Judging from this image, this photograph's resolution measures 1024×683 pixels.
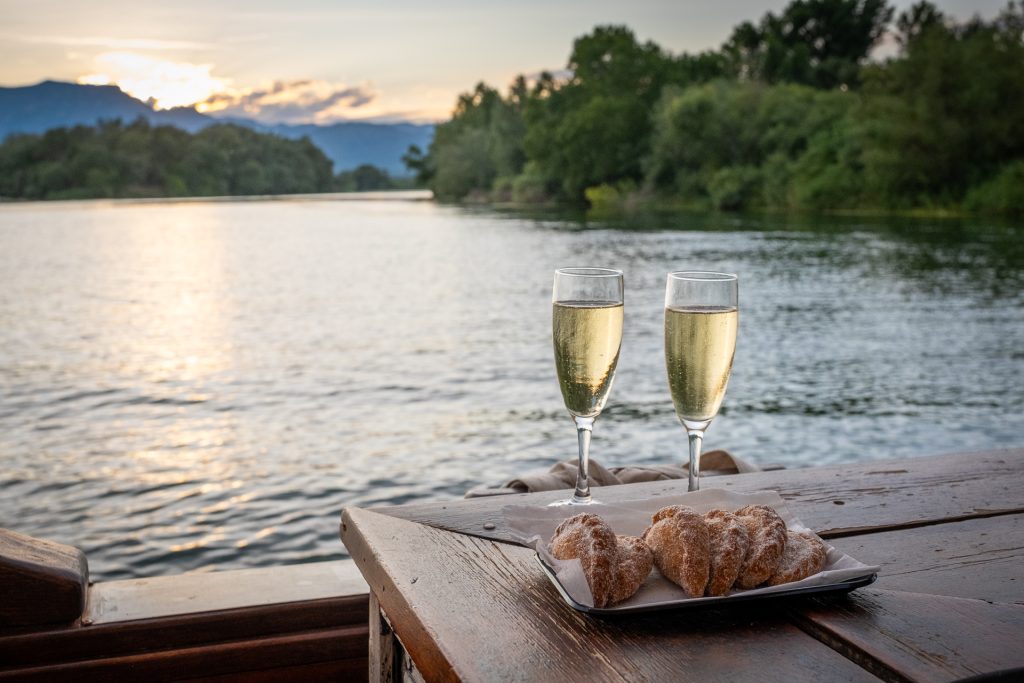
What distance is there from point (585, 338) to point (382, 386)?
8766mm

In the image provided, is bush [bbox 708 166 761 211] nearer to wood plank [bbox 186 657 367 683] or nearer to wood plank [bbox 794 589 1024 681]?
wood plank [bbox 186 657 367 683]

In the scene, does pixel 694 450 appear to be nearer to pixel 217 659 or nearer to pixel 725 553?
pixel 725 553

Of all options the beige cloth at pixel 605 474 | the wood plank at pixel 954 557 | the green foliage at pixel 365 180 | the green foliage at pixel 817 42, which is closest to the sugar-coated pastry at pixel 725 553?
the wood plank at pixel 954 557

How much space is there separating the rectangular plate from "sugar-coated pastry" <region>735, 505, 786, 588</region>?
20mm

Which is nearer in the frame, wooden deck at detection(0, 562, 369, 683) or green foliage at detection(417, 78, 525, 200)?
wooden deck at detection(0, 562, 369, 683)

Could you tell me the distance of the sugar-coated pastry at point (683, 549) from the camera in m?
1.06

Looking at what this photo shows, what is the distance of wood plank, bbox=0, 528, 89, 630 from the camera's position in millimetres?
1630

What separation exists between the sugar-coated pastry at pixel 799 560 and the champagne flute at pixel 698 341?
0.29m

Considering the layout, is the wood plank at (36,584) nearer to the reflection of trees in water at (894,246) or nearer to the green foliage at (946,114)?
the reflection of trees in water at (894,246)

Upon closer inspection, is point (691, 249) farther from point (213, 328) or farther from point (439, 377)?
point (439, 377)

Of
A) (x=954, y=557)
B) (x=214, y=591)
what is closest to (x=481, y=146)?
(x=214, y=591)

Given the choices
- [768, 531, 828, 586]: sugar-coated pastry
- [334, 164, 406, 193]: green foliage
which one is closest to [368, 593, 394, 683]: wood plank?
[768, 531, 828, 586]: sugar-coated pastry

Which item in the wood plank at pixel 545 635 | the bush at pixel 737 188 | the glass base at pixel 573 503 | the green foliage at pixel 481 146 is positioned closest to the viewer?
the wood plank at pixel 545 635

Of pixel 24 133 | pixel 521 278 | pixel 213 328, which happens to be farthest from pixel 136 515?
pixel 24 133
